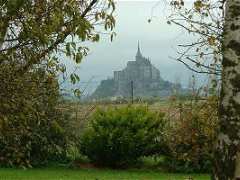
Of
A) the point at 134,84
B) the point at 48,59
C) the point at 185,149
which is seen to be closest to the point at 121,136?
the point at 185,149

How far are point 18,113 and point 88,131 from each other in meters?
14.8

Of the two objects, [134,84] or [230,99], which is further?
[134,84]

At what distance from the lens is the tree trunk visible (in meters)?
5.29

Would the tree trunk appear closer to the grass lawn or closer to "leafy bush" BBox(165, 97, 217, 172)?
"leafy bush" BBox(165, 97, 217, 172)

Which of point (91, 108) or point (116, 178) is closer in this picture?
point (116, 178)

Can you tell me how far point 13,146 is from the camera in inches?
265

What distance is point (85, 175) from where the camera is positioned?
17969 millimetres

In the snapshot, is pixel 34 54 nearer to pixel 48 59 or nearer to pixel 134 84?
pixel 48 59

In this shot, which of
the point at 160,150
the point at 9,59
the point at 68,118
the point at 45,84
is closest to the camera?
the point at 9,59

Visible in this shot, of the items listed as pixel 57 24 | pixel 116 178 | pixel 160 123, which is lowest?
pixel 116 178

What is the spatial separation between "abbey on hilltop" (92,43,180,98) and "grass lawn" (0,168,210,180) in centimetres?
335

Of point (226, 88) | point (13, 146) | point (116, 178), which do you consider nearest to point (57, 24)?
point (226, 88)

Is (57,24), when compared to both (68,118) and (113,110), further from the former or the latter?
(113,110)

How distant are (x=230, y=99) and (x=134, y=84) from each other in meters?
21.8
